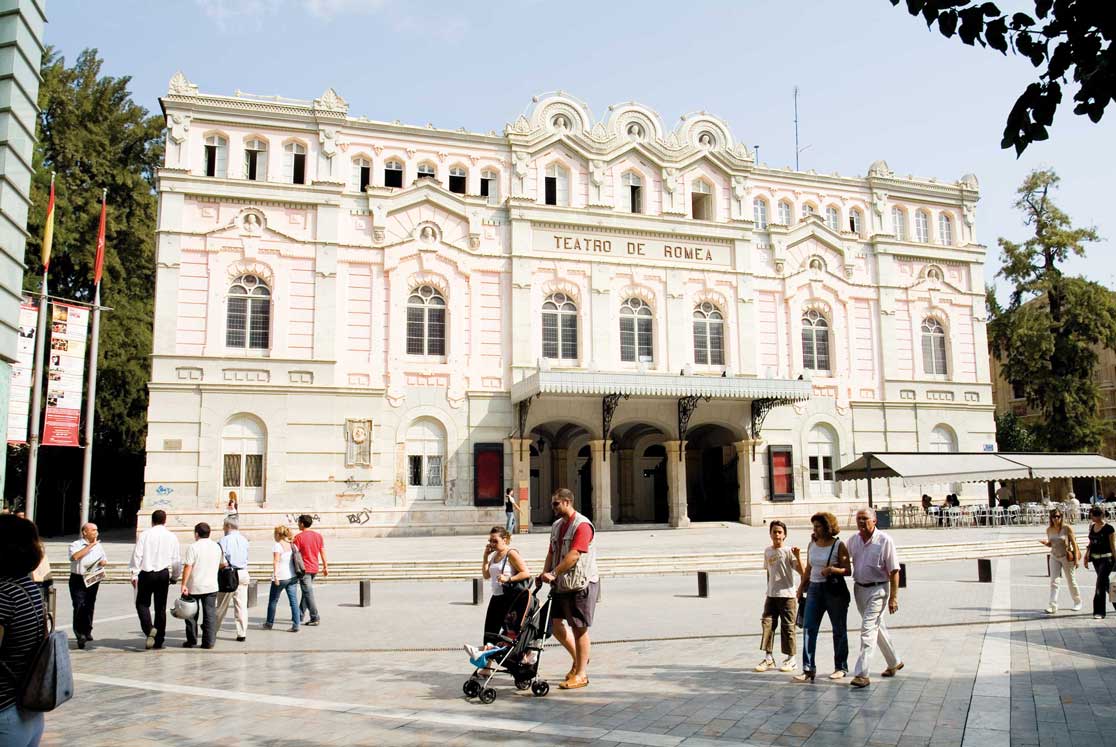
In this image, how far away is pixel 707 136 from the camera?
123 feet

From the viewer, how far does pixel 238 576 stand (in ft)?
41.2

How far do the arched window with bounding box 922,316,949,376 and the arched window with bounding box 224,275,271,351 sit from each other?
27.8 metres

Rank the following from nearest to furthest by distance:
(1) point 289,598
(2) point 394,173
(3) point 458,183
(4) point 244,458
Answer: (1) point 289,598
(4) point 244,458
(2) point 394,173
(3) point 458,183

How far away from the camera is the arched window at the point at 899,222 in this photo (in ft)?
132

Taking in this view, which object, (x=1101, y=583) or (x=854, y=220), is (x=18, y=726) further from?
(x=854, y=220)

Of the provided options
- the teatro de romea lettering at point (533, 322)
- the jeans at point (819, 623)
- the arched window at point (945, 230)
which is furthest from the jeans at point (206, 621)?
the arched window at point (945, 230)

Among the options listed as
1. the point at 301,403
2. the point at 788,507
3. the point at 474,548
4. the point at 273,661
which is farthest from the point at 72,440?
the point at 788,507

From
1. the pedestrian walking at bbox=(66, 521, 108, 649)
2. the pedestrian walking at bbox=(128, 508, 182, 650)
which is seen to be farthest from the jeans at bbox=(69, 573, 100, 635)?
the pedestrian walking at bbox=(128, 508, 182, 650)

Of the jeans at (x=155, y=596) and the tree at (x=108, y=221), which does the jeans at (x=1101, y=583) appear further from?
the tree at (x=108, y=221)

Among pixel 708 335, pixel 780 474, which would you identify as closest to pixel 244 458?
pixel 708 335

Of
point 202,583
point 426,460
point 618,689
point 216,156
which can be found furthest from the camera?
point 426,460

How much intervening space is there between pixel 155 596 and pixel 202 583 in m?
0.66

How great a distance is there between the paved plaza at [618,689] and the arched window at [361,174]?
69.1 feet

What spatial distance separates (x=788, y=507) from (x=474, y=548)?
51.9 feet
